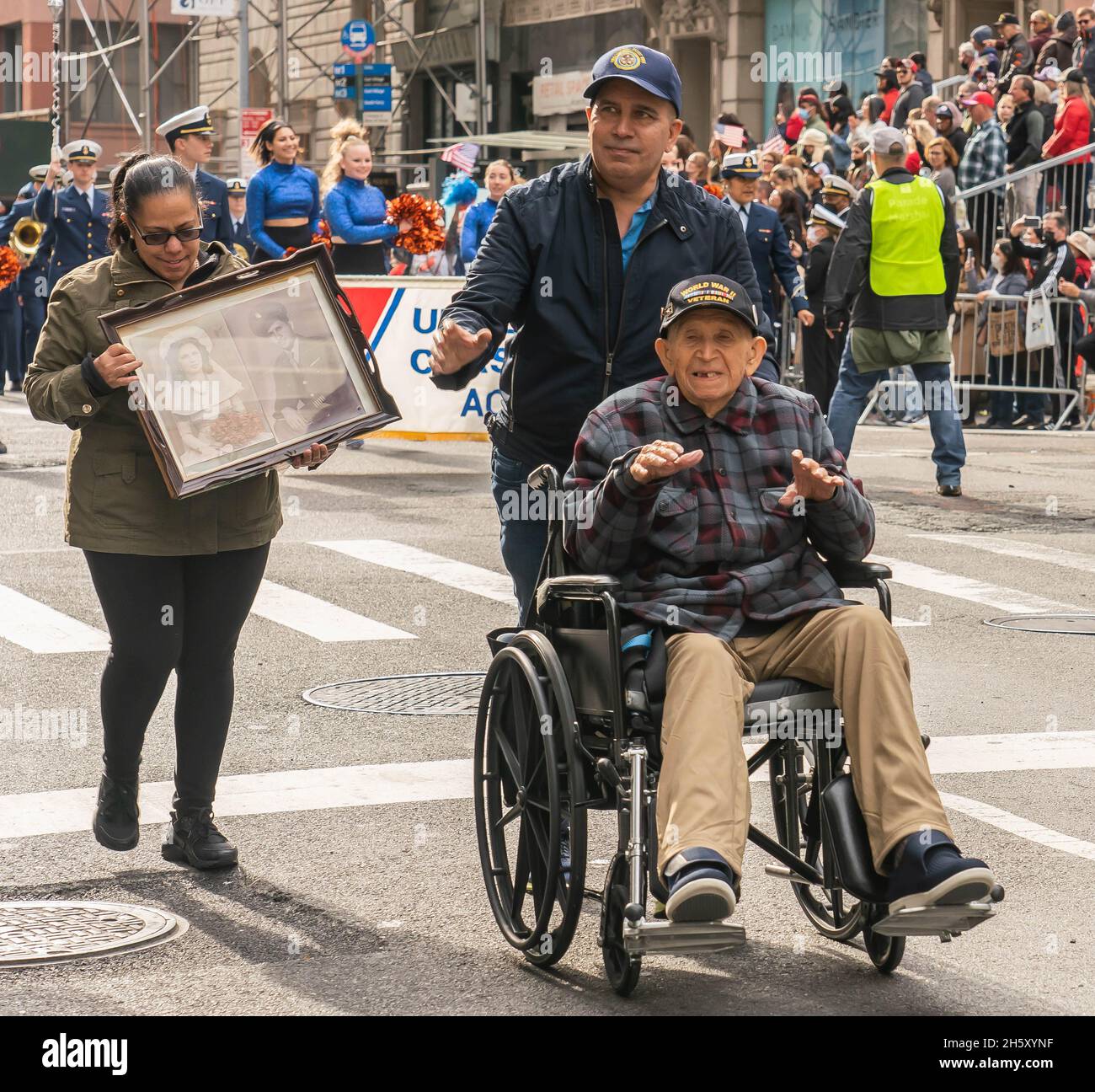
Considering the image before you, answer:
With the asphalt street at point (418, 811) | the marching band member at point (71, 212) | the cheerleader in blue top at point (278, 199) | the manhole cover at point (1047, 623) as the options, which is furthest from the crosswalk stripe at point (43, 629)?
the marching band member at point (71, 212)

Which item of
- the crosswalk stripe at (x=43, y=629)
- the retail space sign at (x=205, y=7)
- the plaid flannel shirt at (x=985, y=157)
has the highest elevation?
the retail space sign at (x=205, y=7)

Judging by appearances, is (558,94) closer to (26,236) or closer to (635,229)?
(26,236)

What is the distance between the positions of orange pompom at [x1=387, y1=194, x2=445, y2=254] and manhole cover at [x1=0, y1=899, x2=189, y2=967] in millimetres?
11077

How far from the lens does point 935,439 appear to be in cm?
1424

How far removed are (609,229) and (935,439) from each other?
8983mm

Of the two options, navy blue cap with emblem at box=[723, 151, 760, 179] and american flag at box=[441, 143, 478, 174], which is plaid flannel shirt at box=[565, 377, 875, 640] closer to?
navy blue cap with emblem at box=[723, 151, 760, 179]

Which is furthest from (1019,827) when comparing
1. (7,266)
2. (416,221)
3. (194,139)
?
(7,266)

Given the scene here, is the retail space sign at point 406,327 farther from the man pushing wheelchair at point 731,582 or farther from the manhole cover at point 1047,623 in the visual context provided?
the man pushing wheelchair at point 731,582

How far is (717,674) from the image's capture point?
4598 mm

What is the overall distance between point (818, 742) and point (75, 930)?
1.84 meters

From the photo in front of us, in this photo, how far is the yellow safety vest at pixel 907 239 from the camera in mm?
14055

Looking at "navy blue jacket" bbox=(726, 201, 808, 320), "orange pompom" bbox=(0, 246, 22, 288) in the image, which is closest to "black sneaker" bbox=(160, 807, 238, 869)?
"navy blue jacket" bbox=(726, 201, 808, 320)
